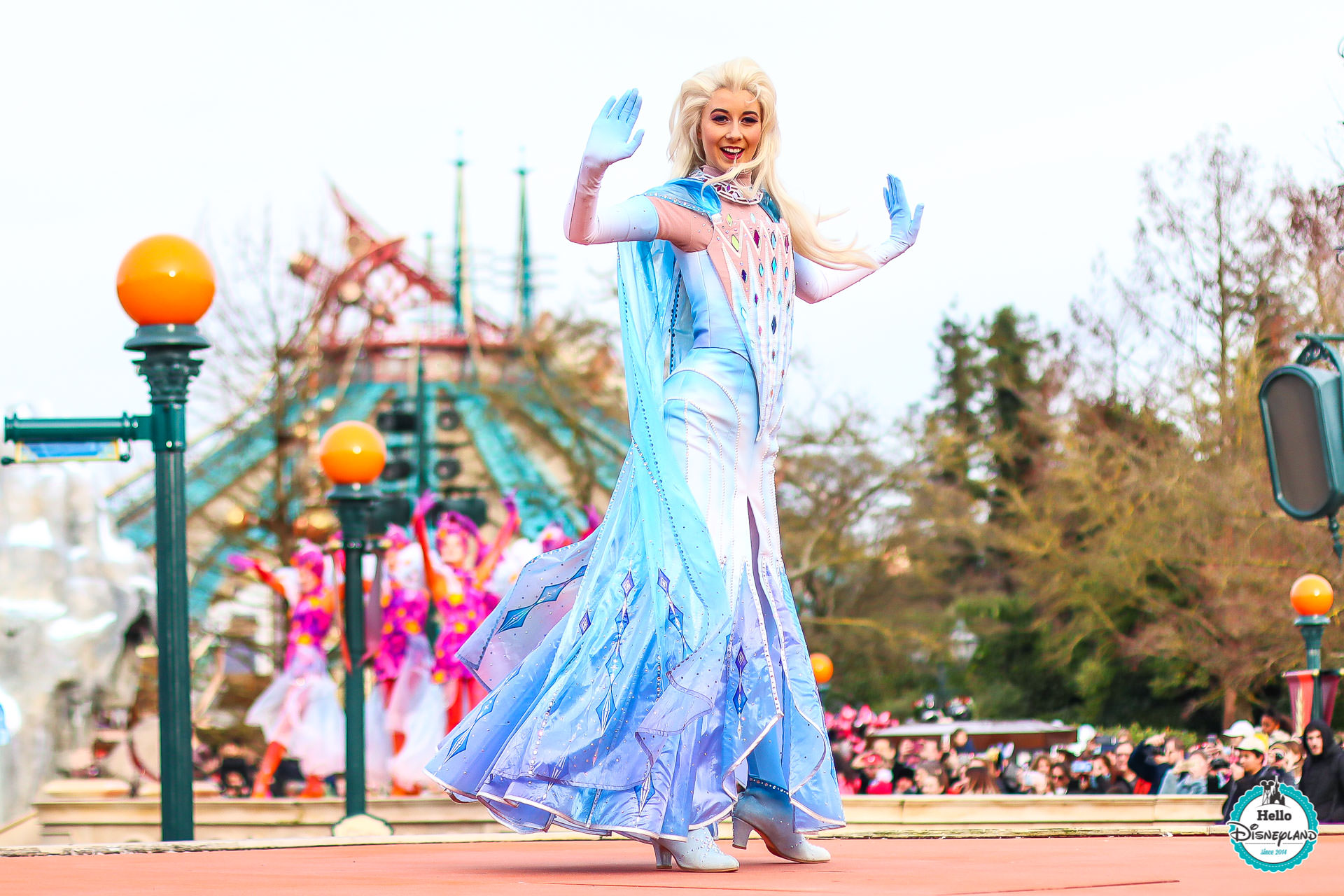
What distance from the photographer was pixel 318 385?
105 feet

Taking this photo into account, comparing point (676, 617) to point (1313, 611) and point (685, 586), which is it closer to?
point (685, 586)

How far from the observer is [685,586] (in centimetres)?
473

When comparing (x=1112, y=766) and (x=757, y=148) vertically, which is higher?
(x=757, y=148)

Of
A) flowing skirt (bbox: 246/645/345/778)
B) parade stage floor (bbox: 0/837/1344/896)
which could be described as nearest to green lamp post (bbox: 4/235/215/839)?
parade stage floor (bbox: 0/837/1344/896)

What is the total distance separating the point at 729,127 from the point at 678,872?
2.18 meters

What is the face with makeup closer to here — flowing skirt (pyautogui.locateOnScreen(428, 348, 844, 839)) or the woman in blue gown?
the woman in blue gown

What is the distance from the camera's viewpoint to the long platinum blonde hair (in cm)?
518

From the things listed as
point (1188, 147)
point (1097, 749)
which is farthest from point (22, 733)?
point (1188, 147)

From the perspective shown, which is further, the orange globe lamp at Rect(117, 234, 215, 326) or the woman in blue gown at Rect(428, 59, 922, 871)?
the orange globe lamp at Rect(117, 234, 215, 326)

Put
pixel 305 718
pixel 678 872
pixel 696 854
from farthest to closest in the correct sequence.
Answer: pixel 305 718, pixel 696 854, pixel 678 872

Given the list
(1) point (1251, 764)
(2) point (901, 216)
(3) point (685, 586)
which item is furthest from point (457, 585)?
(3) point (685, 586)

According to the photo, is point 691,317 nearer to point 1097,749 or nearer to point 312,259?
point 1097,749

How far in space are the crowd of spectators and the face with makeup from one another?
4.44 m

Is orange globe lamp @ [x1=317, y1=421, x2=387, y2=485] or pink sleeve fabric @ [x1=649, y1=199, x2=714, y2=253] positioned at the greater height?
orange globe lamp @ [x1=317, y1=421, x2=387, y2=485]
